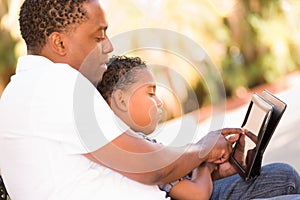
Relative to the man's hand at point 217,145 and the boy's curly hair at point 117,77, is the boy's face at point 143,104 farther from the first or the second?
the man's hand at point 217,145

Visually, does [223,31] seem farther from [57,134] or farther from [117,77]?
[57,134]

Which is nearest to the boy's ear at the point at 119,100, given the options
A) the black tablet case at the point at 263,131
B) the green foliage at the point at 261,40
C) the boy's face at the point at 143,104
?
the boy's face at the point at 143,104

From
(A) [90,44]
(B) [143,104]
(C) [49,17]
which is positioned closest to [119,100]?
(B) [143,104]

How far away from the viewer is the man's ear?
1803 mm

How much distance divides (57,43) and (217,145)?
59cm

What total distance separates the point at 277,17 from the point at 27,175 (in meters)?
5.45

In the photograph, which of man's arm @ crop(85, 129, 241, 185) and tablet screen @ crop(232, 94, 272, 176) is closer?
man's arm @ crop(85, 129, 241, 185)

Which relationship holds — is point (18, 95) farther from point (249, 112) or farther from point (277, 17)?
point (277, 17)

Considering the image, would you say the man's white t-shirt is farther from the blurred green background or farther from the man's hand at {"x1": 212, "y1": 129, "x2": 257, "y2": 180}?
the blurred green background

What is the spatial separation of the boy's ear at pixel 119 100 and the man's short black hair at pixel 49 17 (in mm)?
310

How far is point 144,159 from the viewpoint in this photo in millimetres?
1738

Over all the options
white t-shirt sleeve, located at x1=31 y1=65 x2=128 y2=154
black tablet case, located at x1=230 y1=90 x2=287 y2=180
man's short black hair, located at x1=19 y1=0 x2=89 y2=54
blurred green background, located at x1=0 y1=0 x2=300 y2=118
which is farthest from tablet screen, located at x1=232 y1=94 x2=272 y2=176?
blurred green background, located at x1=0 y1=0 x2=300 y2=118

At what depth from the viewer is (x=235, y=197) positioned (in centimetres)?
216

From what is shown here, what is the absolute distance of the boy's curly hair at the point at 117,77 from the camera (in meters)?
2.05
